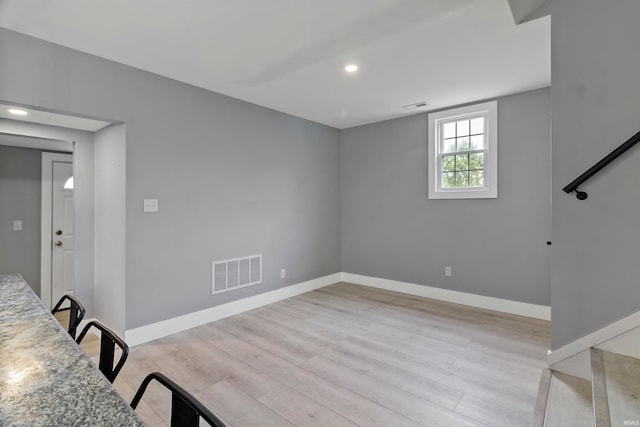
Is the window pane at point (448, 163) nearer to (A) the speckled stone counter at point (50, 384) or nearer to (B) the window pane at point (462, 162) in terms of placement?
(B) the window pane at point (462, 162)

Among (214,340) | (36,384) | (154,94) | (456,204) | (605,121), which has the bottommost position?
(214,340)

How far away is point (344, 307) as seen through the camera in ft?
13.3

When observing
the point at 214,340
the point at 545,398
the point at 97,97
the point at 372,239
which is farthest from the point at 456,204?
the point at 97,97

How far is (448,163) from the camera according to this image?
432cm

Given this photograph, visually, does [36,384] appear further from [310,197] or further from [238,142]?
[310,197]

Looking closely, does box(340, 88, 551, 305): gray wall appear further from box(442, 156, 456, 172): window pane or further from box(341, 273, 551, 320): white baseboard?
box(442, 156, 456, 172): window pane

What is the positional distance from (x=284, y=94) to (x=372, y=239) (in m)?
2.57

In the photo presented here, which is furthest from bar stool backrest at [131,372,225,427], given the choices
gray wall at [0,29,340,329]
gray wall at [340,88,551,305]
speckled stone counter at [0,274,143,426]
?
gray wall at [340,88,551,305]

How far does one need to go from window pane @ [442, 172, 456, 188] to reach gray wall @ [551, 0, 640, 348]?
7.06 feet

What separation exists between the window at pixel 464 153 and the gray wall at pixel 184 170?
1870 millimetres

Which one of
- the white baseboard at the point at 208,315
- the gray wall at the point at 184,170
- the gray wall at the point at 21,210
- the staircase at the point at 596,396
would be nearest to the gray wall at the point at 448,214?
the gray wall at the point at 184,170

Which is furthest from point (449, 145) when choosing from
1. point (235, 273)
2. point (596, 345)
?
point (235, 273)

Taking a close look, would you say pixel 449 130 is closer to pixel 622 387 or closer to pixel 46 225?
pixel 622 387

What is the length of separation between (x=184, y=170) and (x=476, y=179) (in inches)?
139
